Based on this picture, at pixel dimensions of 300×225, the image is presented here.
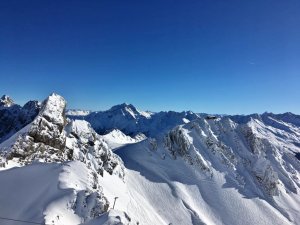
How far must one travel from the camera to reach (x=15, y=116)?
4464 inches

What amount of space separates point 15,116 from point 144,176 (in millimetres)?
52665

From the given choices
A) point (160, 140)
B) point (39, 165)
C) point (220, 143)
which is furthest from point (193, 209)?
point (39, 165)

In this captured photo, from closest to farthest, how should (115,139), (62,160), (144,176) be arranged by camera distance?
(62,160) < (144,176) < (115,139)

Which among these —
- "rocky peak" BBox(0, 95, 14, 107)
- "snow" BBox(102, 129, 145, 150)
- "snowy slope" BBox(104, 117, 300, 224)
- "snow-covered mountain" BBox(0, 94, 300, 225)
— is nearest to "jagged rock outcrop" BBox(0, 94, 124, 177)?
"snow-covered mountain" BBox(0, 94, 300, 225)

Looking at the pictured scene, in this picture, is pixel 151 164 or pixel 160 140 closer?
pixel 151 164

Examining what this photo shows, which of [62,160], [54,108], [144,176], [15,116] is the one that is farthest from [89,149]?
[15,116]

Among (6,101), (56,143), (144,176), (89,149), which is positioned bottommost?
(144,176)

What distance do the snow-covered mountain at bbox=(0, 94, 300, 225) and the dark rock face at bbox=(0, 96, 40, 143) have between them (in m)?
3.49

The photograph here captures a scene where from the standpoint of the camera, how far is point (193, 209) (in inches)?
3433

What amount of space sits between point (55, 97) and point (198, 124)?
71.5 m

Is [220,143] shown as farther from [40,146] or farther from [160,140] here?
[40,146]

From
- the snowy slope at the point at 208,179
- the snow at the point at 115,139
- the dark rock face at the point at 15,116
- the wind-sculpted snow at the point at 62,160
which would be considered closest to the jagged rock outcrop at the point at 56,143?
the wind-sculpted snow at the point at 62,160

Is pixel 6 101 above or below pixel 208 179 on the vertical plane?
above

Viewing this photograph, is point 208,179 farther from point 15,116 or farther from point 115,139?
point 15,116
